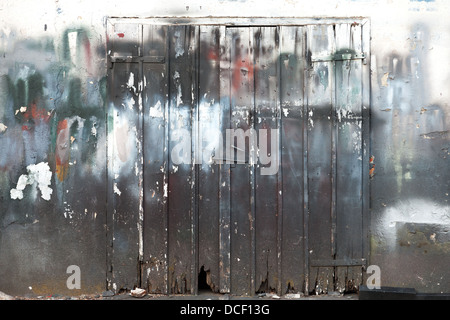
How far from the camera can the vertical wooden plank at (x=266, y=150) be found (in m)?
4.06

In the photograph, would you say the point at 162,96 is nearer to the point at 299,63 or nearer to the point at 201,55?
the point at 201,55

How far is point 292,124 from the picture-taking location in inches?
160

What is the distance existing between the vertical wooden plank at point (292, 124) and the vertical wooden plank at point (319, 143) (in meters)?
0.08

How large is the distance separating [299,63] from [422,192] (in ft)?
5.00

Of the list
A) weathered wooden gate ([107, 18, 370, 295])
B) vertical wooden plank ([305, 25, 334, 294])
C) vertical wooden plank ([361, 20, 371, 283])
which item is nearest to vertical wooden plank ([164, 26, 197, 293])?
weathered wooden gate ([107, 18, 370, 295])

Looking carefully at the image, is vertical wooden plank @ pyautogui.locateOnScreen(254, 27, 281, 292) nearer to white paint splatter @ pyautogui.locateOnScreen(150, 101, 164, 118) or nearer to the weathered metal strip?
the weathered metal strip

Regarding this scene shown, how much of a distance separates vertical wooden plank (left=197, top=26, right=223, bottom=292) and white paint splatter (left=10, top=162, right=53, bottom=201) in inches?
51.3

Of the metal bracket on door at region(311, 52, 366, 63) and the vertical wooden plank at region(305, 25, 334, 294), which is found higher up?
the metal bracket on door at region(311, 52, 366, 63)

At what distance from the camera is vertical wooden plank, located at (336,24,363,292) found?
4043mm

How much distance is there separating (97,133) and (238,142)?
121 centimetres

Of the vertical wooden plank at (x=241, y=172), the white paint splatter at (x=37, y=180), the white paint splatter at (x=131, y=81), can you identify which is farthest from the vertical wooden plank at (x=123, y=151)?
the vertical wooden plank at (x=241, y=172)

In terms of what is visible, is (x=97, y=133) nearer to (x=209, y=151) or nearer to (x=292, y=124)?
(x=209, y=151)

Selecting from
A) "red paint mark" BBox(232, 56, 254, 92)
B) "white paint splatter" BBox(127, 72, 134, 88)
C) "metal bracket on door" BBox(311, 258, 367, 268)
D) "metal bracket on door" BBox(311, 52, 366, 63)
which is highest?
"metal bracket on door" BBox(311, 52, 366, 63)

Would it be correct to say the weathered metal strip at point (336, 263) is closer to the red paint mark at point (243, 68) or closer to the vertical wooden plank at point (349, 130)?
the vertical wooden plank at point (349, 130)
